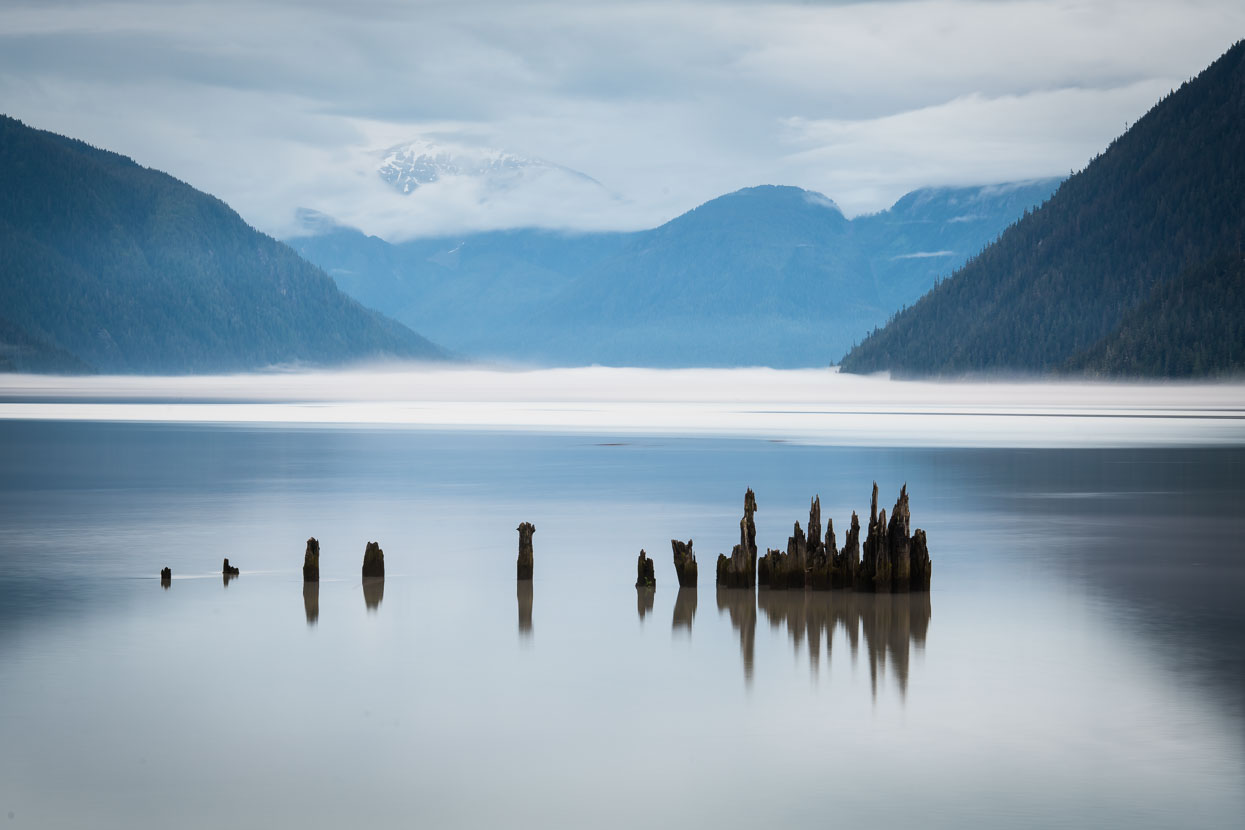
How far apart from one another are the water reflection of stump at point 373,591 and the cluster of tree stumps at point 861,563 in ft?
19.3

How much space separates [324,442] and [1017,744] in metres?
60.3

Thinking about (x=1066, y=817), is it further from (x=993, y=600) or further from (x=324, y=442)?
(x=324, y=442)

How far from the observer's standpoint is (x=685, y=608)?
23391mm

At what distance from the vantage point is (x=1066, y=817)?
1283 centimetres

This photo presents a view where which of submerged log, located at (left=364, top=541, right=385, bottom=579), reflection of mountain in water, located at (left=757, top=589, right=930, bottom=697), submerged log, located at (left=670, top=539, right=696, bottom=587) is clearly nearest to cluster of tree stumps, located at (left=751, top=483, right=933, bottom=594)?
reflection of mountain in water, located at (left=757, top=589, right=930, bottom=697)

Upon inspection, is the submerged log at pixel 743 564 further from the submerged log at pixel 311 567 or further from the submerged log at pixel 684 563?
the submerged log at pixel 311 567

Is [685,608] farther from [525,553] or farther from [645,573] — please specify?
[525,553]

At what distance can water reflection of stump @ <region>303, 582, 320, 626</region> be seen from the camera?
22672 mm

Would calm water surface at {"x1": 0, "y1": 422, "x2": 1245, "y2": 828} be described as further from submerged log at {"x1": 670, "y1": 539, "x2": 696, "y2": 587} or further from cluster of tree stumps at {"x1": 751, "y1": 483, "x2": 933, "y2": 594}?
cluster of tree stumps at {"x1": 751, "y1": 483, "x2": 933, "y2": 594}

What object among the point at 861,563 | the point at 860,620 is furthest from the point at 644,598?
the point at 860,620

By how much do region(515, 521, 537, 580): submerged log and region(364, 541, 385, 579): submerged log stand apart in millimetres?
2297

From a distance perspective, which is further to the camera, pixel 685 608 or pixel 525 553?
pixel 525 553

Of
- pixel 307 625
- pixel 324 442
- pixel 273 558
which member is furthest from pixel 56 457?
pixel 307 625

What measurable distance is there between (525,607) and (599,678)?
534cm
